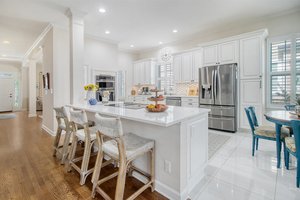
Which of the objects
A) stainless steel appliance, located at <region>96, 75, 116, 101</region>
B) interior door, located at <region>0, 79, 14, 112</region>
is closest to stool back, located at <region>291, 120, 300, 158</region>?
stainless steel appliance, located at <region>96, 75, 116, 101</region>

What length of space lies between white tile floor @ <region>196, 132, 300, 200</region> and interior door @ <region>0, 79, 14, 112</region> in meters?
11.0

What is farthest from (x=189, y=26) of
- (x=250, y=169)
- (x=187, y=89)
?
(x=250, y=169)

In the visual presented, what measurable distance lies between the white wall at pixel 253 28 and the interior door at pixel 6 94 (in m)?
9.56

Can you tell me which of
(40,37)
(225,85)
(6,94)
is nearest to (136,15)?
(225,85)

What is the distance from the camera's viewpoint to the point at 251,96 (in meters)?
4.07

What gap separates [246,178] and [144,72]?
552 centimetres

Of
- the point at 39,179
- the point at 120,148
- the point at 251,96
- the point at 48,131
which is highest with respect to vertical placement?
the point at 251,96

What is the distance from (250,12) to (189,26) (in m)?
1.48

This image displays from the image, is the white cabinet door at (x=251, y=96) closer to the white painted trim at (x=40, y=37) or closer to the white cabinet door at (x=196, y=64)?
the white cabinet door at (x=196, y=64)

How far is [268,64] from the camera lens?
4.18 m

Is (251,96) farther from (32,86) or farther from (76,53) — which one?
(32,86)

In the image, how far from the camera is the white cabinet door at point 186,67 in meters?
5.38

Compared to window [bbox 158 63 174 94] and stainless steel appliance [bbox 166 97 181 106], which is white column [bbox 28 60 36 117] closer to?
window [bbox 158 63 174 94]

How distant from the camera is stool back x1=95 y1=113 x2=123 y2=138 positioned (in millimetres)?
1467
